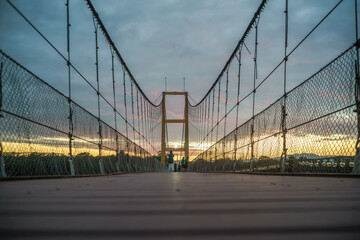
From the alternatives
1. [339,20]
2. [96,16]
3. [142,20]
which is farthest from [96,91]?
[142,20]

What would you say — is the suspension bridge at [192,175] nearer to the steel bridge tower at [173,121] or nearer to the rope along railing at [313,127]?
the rope along railing at [313,127]

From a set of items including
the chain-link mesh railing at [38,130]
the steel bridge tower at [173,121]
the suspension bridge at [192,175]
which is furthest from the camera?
the steel bridge tower at [173,121]

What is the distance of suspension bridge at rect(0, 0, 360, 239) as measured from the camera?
438mm

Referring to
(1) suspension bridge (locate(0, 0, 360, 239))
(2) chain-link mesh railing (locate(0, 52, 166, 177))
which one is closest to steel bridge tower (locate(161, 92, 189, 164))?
(1) suspension bridge (locate(0, 0, 360, 239))

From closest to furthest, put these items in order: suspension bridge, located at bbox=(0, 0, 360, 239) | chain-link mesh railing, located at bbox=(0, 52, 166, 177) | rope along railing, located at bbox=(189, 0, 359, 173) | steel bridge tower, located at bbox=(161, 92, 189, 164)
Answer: suspension bridge, located at bbox=(0, 0, 360, 239) < chain-link mesh railing, located at bbox=(0, 52, 166, 177) < rope along railing, located at bbox=(189, 0, 359, 173) < steel bridge tower, located at bbox=(161, 92, 189, 164)

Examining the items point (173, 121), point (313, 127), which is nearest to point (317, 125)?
point (313, 127)

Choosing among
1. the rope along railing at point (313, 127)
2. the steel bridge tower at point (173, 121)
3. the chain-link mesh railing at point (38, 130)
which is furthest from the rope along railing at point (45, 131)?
the steel bridge tower at point (173, 121)

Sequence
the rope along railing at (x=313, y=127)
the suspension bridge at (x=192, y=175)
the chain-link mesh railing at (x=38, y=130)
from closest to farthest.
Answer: the suspension bridge at (x=192, y=175) < the chain-link mesh railing at (x=38, y=130) < the rope along railing at (x=313, y=127)

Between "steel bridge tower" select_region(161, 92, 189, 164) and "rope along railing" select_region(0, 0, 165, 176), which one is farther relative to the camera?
"steel bridge tower" select_region(161, 92, 189, 164)

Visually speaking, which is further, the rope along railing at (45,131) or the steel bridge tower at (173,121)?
the steel bridge tower at (173,121)

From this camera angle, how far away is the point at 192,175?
3996mm

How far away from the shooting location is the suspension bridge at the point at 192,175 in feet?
1.44

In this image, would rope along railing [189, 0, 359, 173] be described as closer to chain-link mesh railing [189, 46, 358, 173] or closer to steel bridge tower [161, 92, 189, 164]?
chain-link mesh railing [189, 46, 358, 173]

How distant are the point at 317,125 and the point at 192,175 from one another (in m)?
1.68
